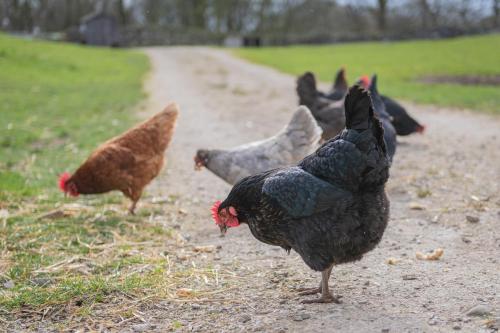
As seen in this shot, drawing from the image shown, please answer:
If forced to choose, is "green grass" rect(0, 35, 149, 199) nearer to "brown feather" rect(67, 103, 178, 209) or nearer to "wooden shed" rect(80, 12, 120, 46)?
"brown feather" rect(67, 103, 178, 209)

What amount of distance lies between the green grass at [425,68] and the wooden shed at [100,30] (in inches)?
758

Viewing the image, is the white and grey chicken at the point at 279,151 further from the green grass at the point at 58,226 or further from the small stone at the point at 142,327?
the small stone at the point at 142,327

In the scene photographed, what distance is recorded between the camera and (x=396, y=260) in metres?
4.57

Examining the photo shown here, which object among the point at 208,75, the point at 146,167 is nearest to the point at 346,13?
the point at 208,75

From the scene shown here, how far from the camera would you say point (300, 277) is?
439 centimetres

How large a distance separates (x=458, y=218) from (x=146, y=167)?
3.51 m

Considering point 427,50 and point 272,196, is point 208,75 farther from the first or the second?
point 272,196

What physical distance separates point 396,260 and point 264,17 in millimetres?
54333

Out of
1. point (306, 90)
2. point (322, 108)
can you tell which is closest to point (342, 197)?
point (322, 108)

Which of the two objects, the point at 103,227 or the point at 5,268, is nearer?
the point at 5,268

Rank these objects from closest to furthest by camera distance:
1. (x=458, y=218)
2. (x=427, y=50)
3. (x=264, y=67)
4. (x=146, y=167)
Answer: (x=458, y=218) → (x=146, y=167) → (x=264, y=67) → (x=427, y=50)

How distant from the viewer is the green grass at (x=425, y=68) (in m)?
15.0

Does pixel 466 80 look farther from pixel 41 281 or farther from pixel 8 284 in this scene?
pixel 8 284

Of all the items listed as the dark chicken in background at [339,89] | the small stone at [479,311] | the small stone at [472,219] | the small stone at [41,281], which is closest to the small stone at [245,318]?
the small stone at [479,311]
